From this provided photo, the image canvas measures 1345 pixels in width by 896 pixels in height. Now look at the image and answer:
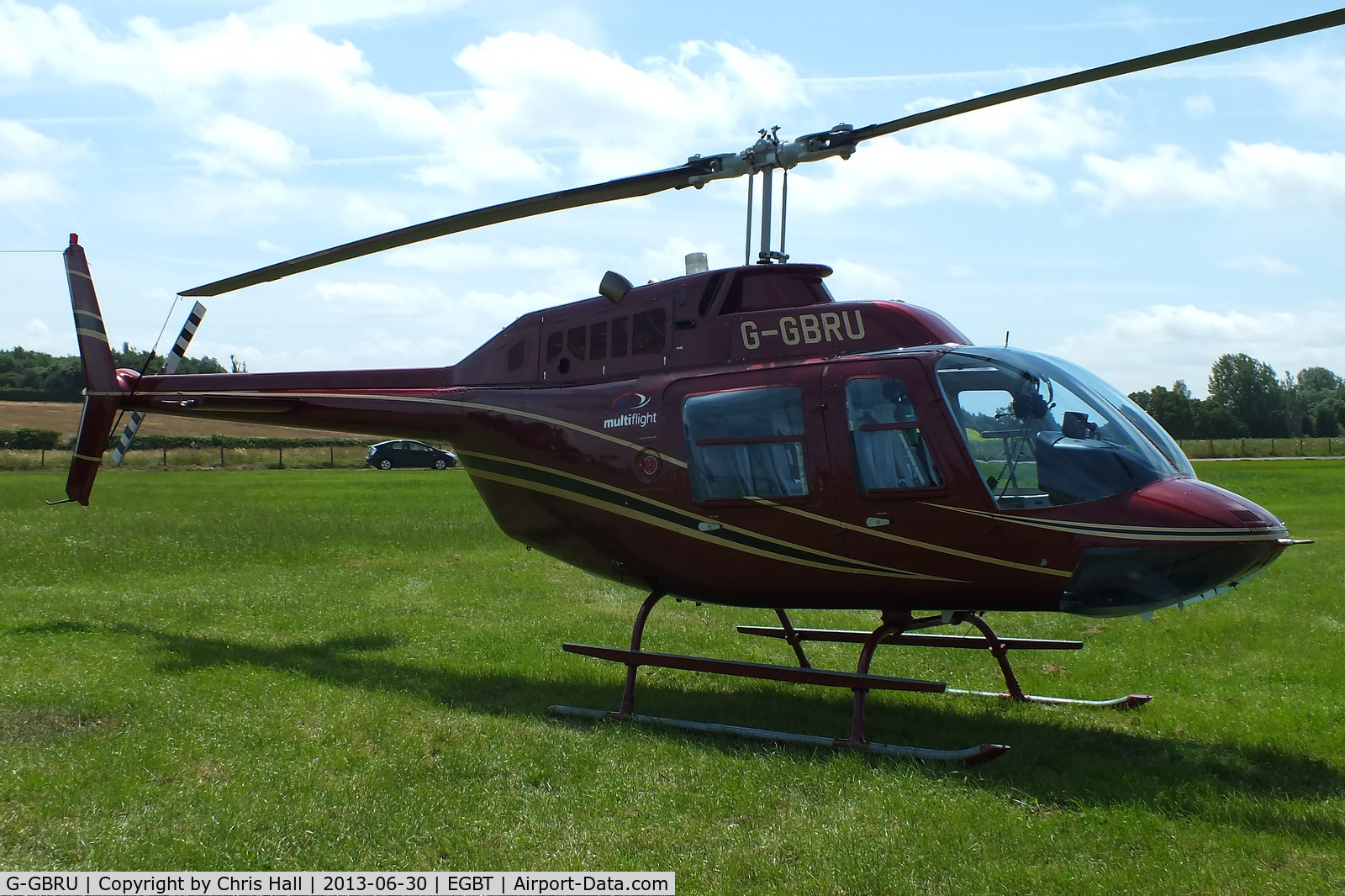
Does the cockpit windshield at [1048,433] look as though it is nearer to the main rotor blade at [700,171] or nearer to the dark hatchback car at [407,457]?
the main rotor blade at [700,171]

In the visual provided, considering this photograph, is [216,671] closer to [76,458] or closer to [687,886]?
[76,458]

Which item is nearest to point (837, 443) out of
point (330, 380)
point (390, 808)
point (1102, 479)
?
point (1102, 479)

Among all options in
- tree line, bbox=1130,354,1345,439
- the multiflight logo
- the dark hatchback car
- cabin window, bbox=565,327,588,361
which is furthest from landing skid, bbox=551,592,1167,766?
tree line, bbox=1130,354,1345,439

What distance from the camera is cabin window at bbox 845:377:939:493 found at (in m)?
7.32

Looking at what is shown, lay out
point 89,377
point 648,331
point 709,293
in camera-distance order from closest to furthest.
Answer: point 709,293, point 648,331, point 89,377

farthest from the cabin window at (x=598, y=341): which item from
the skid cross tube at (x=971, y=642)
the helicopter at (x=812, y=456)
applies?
the skid cross tube at (x=971, y=642)

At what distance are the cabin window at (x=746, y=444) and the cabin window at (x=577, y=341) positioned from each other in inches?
62.3

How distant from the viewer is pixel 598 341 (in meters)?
9.41

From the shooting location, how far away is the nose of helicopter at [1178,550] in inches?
253

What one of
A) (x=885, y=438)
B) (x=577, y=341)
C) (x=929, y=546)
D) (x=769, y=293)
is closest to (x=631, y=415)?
(x=577, y=341)

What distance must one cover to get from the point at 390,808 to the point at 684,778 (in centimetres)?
189

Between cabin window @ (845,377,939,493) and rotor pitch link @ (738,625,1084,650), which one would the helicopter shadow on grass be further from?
cabin window @ (845,377,939,493)

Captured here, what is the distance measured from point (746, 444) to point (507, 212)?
2.96m

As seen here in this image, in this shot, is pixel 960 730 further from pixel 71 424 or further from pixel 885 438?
pixel 71 424
